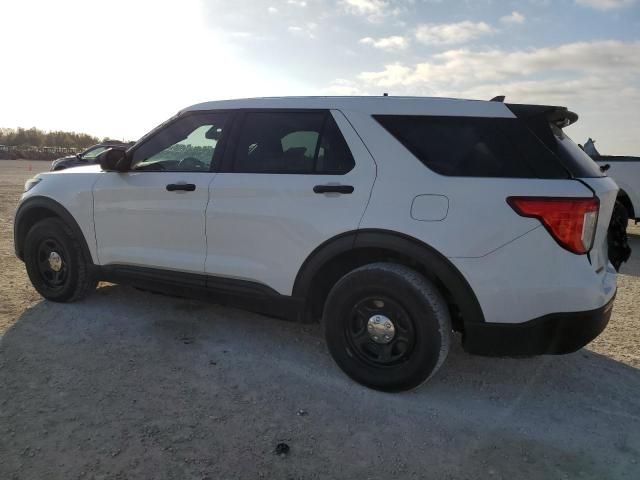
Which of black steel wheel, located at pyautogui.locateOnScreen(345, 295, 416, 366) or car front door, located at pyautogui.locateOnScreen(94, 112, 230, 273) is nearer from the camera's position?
black steel wheel, located at pyautogui.locateOnScreen(345, 295, 416, 366)

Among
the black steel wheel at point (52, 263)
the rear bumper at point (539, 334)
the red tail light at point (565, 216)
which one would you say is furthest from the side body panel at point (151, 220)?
the red tail light at point (565, 216)

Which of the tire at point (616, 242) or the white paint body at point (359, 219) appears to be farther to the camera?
the tire at point (616, 242)

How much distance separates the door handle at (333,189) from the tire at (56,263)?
7.82 feet

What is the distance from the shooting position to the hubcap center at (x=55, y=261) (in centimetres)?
449

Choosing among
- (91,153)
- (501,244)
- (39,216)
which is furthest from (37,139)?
(501,244)

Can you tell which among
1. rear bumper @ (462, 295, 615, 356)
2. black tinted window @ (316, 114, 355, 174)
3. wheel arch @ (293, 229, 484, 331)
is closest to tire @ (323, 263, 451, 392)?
wheel arch @ (293, 229, 484, 331)

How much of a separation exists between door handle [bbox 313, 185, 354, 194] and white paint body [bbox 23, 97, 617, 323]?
0.04m

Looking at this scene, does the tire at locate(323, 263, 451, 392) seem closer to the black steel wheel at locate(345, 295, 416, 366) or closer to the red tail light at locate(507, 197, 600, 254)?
the black steel wheel at locate(345, 295, 416, 366)

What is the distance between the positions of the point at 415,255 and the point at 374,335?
0.59 metres

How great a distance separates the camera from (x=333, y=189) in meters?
3.15

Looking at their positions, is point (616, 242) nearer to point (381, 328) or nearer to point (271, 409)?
point (381, 328)

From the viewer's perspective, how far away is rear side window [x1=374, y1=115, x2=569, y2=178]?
110 inches

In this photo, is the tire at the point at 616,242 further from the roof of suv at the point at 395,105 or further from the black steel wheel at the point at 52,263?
the black steel wheel at the point at 52,263

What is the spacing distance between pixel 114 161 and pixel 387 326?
2.62m
